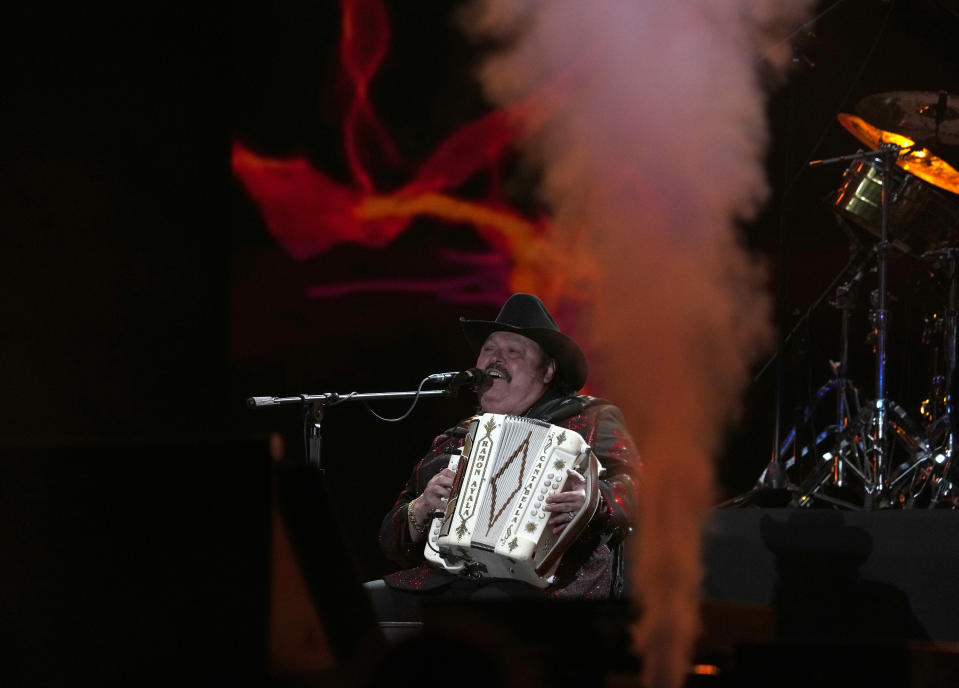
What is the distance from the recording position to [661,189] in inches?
152

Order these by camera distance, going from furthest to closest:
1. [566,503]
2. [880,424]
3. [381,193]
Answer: [381,193] → [880,424] → [566,503]

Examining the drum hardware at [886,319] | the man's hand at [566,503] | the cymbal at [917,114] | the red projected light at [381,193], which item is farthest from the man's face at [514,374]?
the cymbal at [917,114]

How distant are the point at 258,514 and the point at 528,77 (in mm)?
4211

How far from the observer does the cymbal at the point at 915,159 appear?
4664 millimetres

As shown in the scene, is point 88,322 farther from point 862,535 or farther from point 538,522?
point 862,535

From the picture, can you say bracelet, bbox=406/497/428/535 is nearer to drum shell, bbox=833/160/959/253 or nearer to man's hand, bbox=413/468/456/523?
man's hand, bbox=413/468/456/523

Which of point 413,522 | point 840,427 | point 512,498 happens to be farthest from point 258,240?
point 840,427

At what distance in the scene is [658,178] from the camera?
3859 millimetres

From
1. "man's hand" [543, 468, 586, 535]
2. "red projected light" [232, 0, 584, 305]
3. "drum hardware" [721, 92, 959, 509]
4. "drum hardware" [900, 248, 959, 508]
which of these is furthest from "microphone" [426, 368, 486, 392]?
"red projected light" [232, 0, 584, 305]

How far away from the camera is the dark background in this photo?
3830mm

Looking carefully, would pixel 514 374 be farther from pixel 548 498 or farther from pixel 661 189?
pixel 661 189

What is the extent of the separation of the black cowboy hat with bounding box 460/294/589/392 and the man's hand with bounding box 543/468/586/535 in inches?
25.6

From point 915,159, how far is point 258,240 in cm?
310

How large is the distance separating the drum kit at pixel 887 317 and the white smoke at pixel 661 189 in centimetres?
42
